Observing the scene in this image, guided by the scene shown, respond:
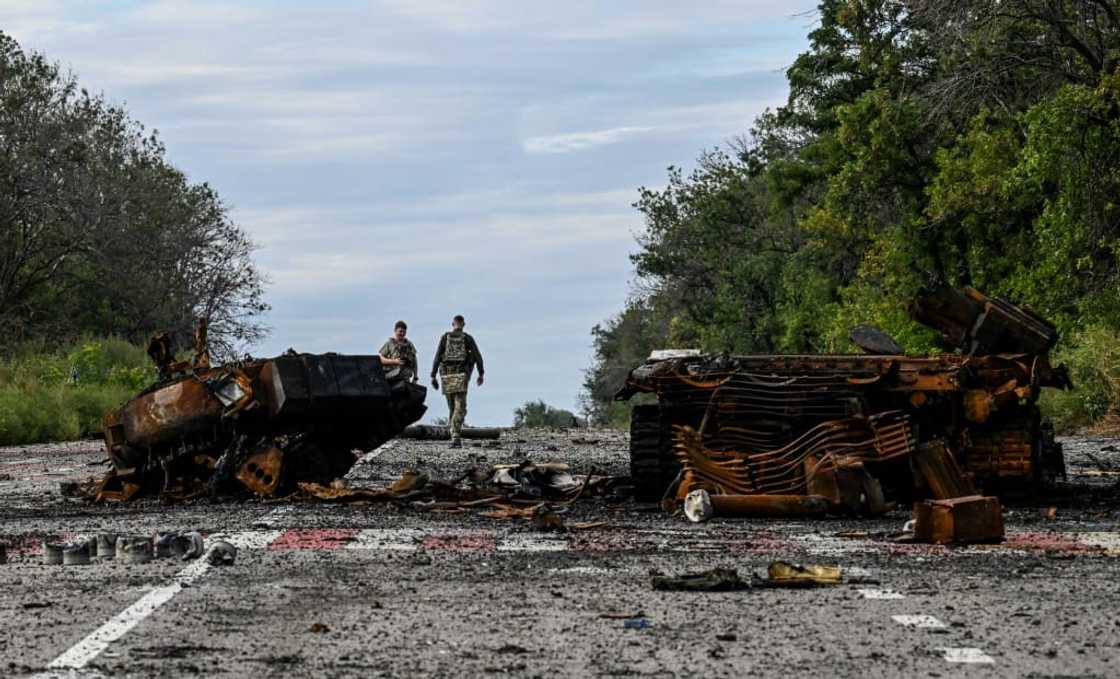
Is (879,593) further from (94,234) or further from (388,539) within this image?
(94,234)

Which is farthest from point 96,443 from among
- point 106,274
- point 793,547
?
point 106,274

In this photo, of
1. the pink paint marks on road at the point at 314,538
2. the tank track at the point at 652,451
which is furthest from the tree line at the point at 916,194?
the pink paint marks on road at the point at 314,538

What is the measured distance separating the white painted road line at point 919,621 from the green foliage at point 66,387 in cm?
3190

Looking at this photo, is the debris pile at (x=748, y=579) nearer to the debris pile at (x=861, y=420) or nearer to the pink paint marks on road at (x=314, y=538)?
the pink paint marks on road at (x=314, y=538)

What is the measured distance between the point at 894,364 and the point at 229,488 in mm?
6780

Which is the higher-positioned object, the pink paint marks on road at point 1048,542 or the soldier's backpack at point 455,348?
the soldier's backpack at point 455,348

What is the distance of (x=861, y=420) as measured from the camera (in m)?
18.1

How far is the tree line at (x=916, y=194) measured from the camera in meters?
33.1

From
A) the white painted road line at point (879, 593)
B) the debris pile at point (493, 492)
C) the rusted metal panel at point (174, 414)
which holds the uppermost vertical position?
the rusted metal panel at point (174, 414)

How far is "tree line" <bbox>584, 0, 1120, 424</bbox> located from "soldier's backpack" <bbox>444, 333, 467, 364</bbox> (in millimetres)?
6778

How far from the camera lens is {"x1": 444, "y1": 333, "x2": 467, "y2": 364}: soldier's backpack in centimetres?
3066

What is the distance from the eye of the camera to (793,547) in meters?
14.0

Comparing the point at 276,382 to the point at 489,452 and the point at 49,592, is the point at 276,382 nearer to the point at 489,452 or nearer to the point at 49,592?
the point at 49,592

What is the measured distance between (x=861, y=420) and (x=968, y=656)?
9.85 metres
